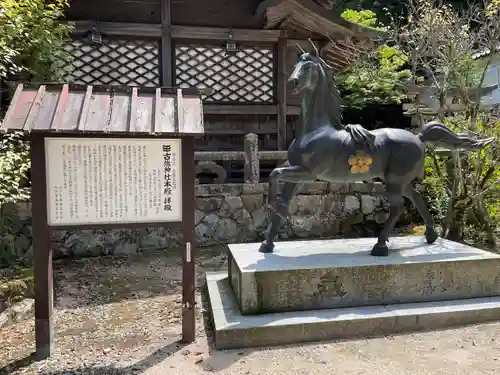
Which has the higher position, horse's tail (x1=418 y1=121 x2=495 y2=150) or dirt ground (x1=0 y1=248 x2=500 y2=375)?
horse's tail (x1=418 y1=121 x2=495 y2=150)

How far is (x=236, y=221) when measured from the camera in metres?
8.45

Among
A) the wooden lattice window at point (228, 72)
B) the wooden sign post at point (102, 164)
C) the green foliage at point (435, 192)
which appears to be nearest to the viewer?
the wooden sign post at point (102, 164)

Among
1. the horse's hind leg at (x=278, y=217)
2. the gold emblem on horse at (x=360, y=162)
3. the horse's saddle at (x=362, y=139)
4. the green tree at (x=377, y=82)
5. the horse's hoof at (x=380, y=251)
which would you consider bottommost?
the horse's hoof at (x=380, y=251)

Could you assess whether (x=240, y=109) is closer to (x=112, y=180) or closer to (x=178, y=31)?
(x=178, y=31)

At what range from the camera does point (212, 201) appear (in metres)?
8.30

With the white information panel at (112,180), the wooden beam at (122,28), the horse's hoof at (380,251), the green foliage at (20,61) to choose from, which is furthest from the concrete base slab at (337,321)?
the wooden beam at (122,28)

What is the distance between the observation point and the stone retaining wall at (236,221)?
7.40 meters

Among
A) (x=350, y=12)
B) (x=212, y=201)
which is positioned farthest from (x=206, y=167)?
(x=350, y=12)

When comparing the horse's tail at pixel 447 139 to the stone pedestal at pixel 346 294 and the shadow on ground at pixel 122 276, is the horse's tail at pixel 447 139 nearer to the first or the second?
the stone pedestal at pixel 346 294

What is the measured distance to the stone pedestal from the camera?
4062mm

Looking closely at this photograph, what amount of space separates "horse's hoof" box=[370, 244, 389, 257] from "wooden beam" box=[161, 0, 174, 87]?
6.49 m

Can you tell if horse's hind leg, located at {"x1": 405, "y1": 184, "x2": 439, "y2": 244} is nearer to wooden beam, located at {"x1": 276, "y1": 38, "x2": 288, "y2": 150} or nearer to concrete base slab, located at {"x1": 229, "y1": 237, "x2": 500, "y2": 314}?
concrete base slab, located at {"x1": 229, "y1": 237, "x2": 500, "y2": 314}

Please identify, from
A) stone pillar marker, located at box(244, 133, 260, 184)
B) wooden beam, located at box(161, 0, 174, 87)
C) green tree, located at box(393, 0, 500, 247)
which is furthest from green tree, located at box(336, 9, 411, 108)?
wooden beam, located at box(161, 0, 174, 87)

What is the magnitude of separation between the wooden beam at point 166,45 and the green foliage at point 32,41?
91.5 inches
